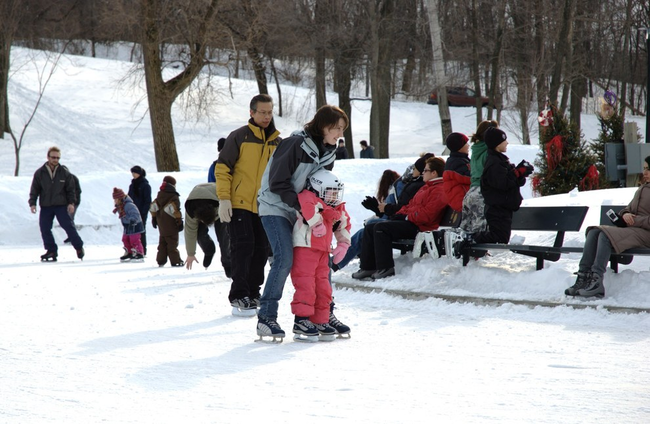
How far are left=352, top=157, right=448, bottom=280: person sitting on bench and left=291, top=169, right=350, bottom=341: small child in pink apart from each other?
332cm

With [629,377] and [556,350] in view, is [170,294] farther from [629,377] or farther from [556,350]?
[629,377]

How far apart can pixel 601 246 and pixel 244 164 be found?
3.17m

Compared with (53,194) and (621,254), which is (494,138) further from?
(53,194)

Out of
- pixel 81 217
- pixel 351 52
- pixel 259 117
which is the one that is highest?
pixel 351 52

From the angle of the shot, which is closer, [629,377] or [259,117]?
[629,377]

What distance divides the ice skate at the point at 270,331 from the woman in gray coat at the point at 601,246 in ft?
9.29

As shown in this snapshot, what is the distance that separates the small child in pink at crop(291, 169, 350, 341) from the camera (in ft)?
20.9

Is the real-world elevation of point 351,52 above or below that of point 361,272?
above

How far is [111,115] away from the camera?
4300 cm

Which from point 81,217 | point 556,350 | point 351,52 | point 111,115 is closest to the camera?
point 556,350

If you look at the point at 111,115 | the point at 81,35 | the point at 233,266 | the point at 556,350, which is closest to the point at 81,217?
the point at 233,266

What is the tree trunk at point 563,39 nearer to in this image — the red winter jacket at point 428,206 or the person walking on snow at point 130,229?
the person walking on snow at point 130,229

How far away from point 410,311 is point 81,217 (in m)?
13.5

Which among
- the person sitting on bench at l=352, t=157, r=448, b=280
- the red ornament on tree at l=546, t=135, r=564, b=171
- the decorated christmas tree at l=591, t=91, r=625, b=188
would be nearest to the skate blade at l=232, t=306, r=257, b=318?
the person sitting on bench at l=352, t=157, r=448, b=280
